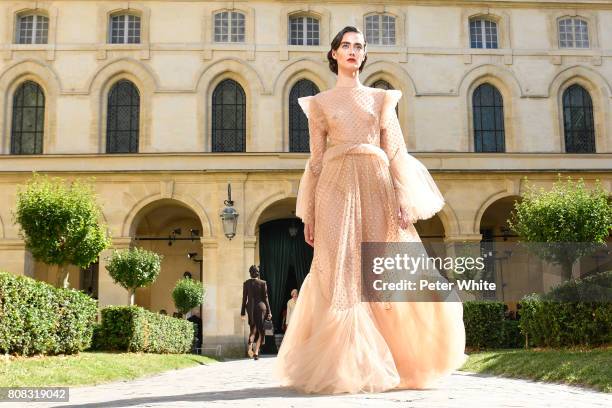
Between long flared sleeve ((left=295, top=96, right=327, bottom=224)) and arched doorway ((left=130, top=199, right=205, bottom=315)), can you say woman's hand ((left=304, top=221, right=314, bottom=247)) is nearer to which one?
long flared sleeve ((left=295, top=96, right=327, bottom=224))

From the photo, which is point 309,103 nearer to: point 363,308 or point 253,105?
point 363,308

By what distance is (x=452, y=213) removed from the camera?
26.4 m

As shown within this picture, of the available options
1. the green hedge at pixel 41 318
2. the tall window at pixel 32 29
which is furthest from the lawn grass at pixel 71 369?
the tall window at pixel 32 29

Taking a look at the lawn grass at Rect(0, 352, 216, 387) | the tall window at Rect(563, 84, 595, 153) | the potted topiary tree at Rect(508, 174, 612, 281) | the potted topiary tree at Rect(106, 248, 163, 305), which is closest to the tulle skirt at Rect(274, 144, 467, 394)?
the lawn grass at Rect(0, 352, 216, 387)

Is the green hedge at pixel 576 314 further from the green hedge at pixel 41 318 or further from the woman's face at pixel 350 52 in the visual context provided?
the green hedge at pixel 41 318

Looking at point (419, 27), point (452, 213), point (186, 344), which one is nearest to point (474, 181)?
point (452, 213)

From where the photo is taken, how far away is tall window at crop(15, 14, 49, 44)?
90.7 feet

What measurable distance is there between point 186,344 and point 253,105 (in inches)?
389

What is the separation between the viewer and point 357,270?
22.4ft

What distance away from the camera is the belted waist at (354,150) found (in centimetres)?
709

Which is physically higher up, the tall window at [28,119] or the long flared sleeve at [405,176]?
the tall window at [28,119]

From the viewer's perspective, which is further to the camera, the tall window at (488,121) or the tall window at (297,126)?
the tall window at (488,121)

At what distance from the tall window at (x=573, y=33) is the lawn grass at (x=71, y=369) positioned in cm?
2132

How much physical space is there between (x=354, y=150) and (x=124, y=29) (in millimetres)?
22991
